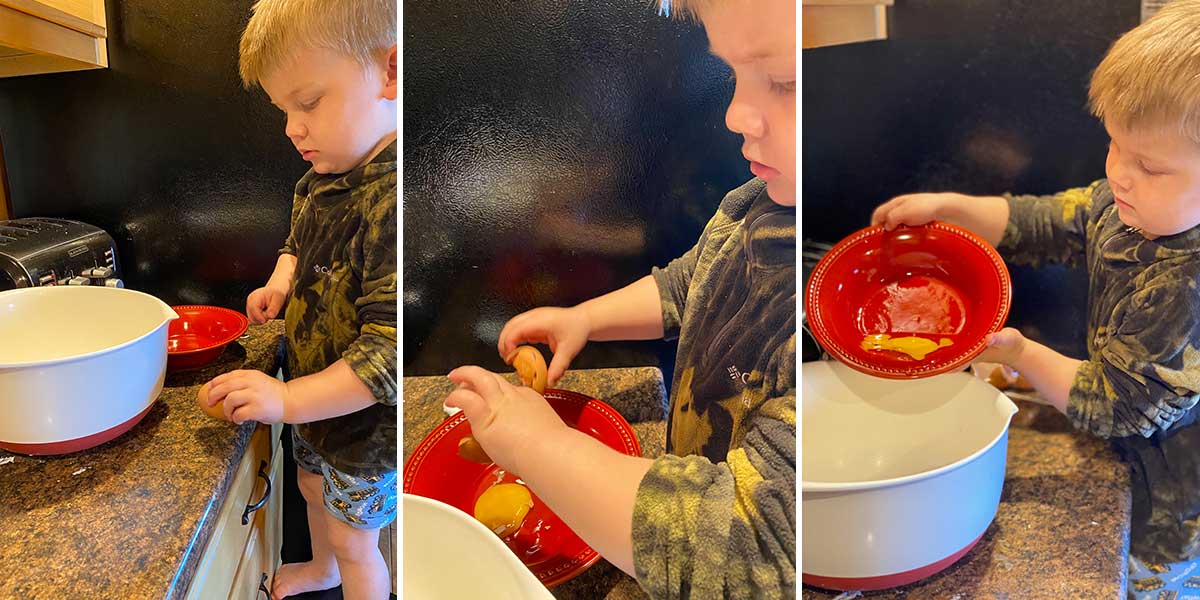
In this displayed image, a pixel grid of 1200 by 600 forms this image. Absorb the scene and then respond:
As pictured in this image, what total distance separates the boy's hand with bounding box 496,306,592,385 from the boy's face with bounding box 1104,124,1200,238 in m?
0.59

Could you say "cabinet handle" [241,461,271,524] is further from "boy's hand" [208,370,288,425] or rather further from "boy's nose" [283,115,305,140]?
"boy's nose" [283,115,305,140]

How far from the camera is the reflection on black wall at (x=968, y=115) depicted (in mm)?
849

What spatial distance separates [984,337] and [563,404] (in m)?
0.48

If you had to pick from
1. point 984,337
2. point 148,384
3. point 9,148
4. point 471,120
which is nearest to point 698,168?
point 471,120

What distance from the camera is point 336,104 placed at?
79cm

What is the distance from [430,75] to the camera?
78 cm

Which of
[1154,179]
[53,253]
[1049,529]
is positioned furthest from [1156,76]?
[53,253]

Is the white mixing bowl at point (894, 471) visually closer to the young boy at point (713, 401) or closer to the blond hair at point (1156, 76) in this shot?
the young boy at point (713, 401)

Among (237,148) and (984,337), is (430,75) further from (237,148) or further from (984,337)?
(984,337)

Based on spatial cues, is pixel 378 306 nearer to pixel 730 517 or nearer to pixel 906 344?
pixel 730 517

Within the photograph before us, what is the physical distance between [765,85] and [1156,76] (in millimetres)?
403

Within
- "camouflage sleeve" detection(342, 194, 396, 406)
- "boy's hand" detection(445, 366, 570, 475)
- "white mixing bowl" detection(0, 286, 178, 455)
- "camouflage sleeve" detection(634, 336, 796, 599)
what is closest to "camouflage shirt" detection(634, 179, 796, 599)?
"camouflage sleeve" detection(634, 336, 796, 599)

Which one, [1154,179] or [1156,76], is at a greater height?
[1156,76]

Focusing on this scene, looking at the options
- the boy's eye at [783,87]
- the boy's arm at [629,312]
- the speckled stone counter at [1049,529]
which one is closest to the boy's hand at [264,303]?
the boy's arm at [629,312]
